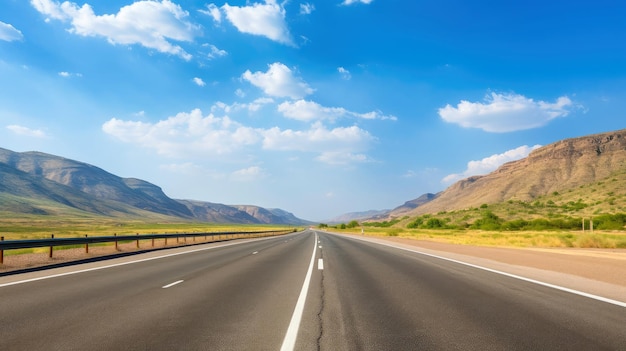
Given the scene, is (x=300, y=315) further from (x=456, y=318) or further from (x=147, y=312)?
(x=147, y=312)

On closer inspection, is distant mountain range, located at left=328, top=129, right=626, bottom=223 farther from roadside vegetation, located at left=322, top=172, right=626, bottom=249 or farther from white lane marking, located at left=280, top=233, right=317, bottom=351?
white lane marking, located at left=280, top=233, right=317, bottom=351

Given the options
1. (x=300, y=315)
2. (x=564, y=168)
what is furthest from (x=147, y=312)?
(x=564, y=168)

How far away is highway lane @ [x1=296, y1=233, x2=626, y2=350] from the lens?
4984mm

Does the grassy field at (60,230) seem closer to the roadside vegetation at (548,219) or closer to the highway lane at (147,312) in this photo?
the highway lane at (147,312)

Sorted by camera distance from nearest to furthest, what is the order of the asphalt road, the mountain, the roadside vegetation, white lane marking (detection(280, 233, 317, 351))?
white lane marking (detection(280, 233, 317, 351)) < the asphalt road < the roadside vegetation < the mountain

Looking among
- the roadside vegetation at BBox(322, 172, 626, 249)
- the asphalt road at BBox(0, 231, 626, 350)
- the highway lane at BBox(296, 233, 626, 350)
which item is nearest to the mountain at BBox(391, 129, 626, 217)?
the roadside vegetation at BBox(322, 172, 626, 249)

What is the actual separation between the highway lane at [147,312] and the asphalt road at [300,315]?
0.06 ft

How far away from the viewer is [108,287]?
967 centimetres

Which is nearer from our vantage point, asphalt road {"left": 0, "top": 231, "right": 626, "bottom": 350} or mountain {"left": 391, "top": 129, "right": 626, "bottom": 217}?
asphalt road {"left": 0, "top": 231, "right": 626, "bottom": 350}

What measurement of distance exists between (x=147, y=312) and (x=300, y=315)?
8.11ft

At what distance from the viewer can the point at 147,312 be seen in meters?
6.84

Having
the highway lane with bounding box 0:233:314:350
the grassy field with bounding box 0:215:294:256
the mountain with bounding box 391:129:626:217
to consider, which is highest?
the mountain with bounding box 391:129:626:217

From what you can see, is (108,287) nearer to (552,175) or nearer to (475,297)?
(475,297)

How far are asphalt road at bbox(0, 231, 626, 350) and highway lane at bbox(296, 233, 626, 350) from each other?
→ 0.06 ft
